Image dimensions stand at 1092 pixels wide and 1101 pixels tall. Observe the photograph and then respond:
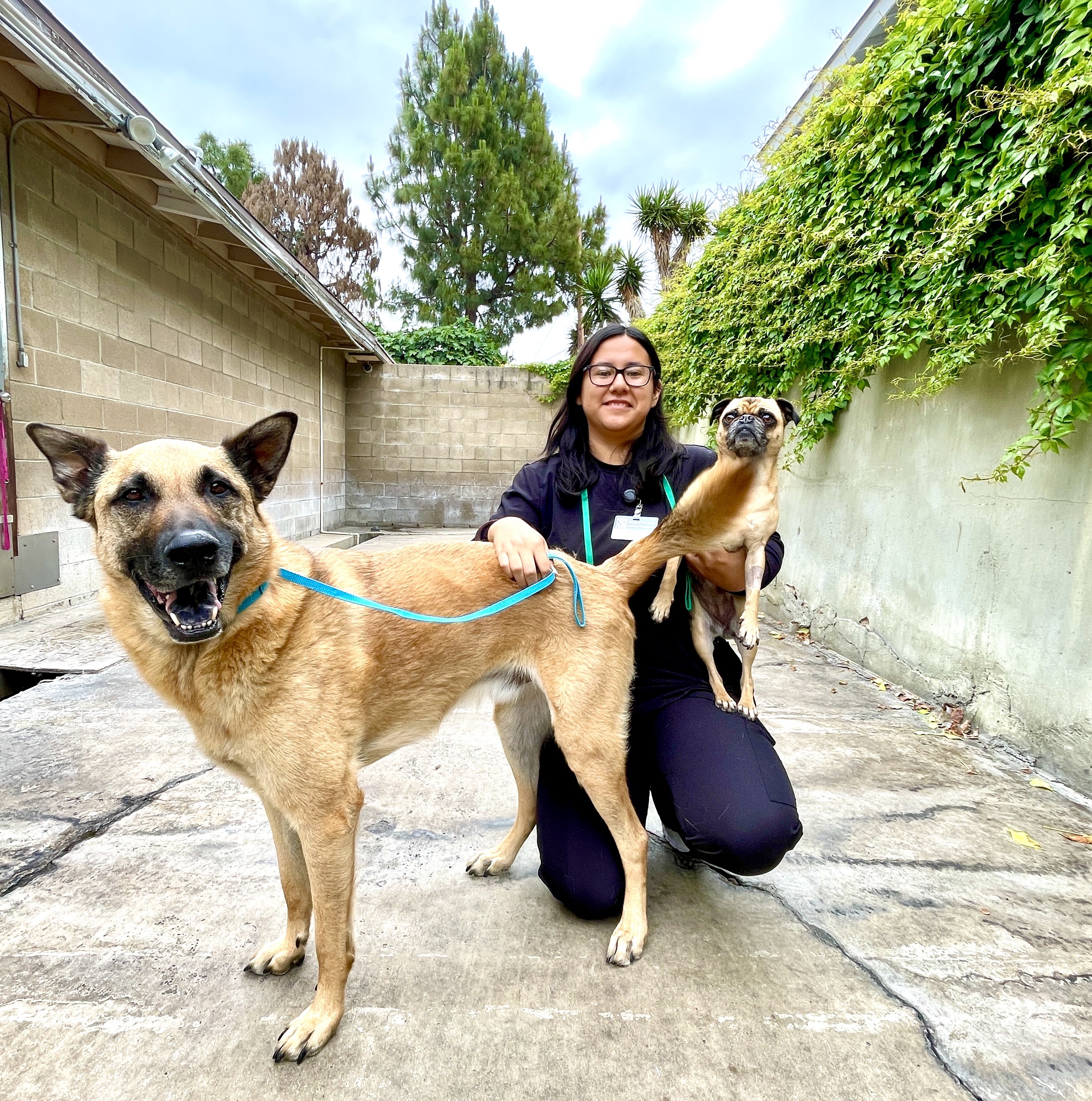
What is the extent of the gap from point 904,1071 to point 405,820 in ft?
5.53

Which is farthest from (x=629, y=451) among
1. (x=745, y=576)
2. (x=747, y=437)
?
(x=745, y=576)

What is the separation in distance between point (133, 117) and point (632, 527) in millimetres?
4298

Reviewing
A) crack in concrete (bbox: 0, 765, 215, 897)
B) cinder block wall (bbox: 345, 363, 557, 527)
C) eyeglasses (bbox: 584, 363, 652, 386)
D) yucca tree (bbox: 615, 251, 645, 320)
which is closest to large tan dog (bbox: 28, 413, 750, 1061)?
eyeglasses (bbox: 584, 363, 652, 386)

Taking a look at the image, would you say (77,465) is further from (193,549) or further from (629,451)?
(629,451)

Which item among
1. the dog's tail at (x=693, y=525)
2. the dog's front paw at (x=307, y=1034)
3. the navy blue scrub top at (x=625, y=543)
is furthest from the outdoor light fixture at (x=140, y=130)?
the dog's front paw at (x=307, y=1034)

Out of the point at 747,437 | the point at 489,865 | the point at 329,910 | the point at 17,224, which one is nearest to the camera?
the point at 329,910

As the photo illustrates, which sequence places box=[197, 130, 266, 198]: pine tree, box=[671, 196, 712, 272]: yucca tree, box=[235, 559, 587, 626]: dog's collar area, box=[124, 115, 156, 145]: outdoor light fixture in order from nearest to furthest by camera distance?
box=[235, 559, 587, 626]: dog's collar area → box=[124, 115, 156, 145]: outdoor light fixture → box=[671, 196, 712, 272]: yucca tree → box=[197, 130, 266, 198]: pine tree

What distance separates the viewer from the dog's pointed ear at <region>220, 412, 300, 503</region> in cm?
162

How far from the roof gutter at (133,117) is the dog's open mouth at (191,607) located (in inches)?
138

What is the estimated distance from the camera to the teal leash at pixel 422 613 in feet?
5.16

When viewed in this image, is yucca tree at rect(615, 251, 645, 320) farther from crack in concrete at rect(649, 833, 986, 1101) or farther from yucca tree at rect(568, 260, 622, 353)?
crack in concrete at rect(649, 833, 986, 1101)

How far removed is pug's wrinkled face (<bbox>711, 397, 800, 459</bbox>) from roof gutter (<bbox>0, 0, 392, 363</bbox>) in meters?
3.93

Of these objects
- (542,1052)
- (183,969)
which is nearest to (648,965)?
(542,1052)

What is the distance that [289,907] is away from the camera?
1.67 m
